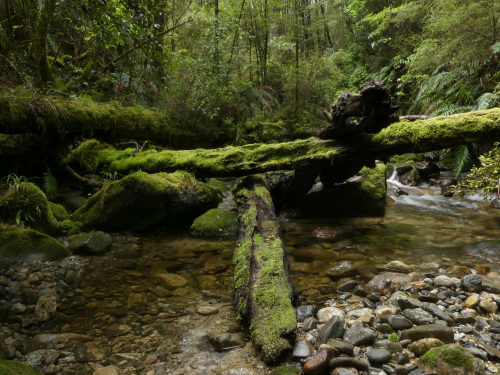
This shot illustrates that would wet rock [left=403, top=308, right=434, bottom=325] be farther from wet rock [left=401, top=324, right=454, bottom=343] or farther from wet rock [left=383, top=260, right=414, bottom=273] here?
wet rock [left=383, top=260, right=414, bottom=273]

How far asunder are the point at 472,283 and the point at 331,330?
1.85 m

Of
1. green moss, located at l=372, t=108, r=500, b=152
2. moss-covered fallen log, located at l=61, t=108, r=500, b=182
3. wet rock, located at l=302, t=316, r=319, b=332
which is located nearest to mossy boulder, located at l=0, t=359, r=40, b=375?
wet rock, located at l=302, t=316, r=319, b=332

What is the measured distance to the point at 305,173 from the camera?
230 inches

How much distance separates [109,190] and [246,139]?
21.6 ft

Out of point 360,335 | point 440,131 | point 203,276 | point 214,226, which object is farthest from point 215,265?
point 440,131

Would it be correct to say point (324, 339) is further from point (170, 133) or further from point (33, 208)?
point (170, 133)

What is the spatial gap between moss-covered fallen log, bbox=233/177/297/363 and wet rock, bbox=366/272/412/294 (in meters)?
1.03

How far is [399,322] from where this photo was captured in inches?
102

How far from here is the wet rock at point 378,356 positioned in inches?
85.0

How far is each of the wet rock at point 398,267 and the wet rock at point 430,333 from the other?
157 centimetres

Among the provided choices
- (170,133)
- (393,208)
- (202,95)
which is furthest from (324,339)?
(202,95)

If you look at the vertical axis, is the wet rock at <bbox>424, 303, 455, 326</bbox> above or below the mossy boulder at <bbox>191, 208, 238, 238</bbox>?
above

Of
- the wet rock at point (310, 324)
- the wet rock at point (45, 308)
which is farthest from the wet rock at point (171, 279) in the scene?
the wet rock at point (310, 324)

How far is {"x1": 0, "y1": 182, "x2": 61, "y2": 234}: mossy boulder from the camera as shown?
15.3ft
